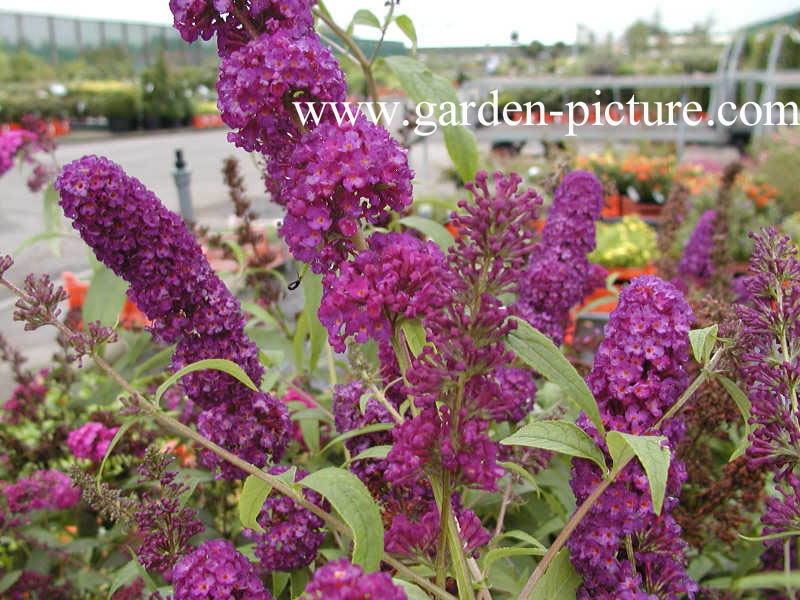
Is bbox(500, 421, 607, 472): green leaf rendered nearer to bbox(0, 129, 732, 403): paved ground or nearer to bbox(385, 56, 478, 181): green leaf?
bbox(0, 129, 732, 403): paved ground

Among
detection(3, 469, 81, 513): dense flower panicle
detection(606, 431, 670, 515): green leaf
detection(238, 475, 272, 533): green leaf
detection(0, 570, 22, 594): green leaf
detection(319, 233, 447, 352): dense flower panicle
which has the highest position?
detection(319, 233, 447, 352): dense flower panicle

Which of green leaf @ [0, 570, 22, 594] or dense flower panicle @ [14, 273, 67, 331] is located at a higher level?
dense flower panicle @ [14, 273, 67, 331]

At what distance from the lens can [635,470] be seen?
743 millimetres

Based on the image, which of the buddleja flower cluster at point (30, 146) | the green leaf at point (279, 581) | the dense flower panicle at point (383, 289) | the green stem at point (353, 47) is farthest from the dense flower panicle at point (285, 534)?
the buddleja flower cluster at point (30, 146)

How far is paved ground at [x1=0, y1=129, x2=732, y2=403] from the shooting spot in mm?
5000

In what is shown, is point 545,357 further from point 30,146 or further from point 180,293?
point 30,146

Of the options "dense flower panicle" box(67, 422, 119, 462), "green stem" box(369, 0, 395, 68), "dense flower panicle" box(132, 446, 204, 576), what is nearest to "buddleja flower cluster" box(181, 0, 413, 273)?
"dense flower panicle" box(132, 446, 204, 576)

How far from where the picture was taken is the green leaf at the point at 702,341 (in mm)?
742

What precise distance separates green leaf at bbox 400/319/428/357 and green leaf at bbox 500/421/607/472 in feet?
0.42

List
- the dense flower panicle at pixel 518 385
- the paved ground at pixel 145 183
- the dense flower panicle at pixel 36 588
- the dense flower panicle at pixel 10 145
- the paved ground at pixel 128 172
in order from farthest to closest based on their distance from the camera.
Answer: the paved ground at pixel 145 183
the paved ground at pixel 128 172
the dense flower panicle at pixel 10 145
the dense flower panicle at pixel 36 588
the dense flower panicle at pixel 518 385

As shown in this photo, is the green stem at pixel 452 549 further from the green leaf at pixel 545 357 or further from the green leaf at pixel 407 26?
the green leaf at pixel 407 26

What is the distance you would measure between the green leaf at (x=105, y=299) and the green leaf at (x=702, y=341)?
87 cm

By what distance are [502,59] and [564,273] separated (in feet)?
61.7

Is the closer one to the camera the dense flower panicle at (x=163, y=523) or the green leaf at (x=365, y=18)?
the dense flower panicle at (x=163, y=523)
